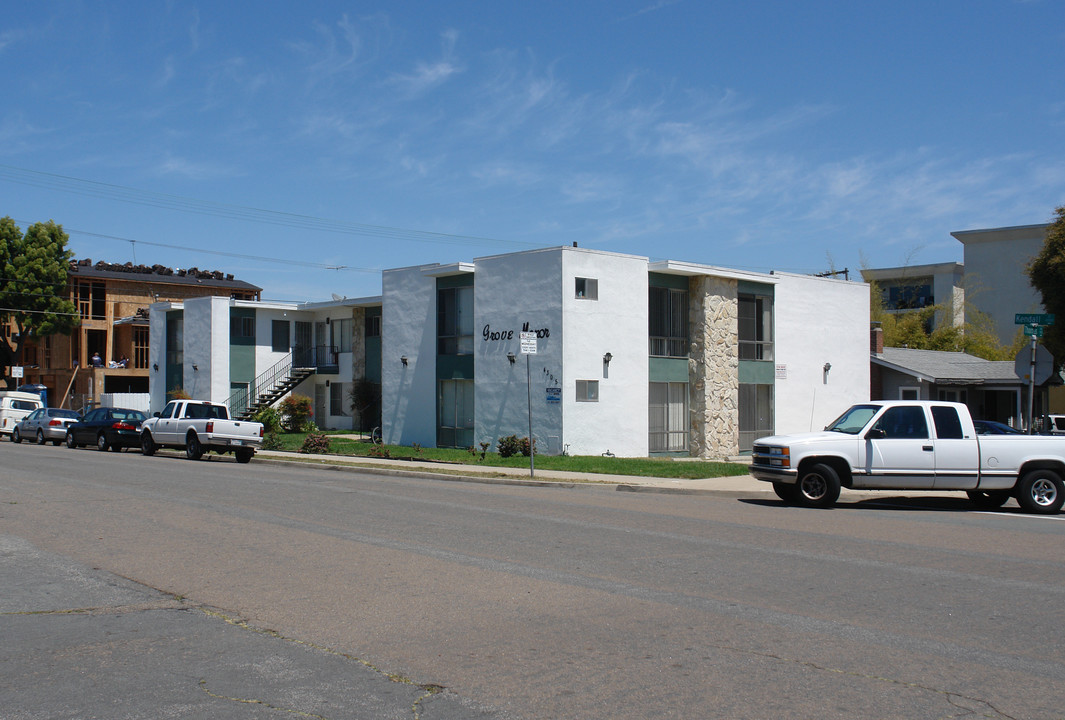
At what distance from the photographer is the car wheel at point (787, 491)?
17056mm

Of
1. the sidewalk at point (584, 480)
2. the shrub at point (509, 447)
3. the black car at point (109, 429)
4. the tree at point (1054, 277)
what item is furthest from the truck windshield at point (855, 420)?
the black car at point (109, 429)

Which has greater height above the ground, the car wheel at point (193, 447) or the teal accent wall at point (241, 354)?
the teal accent wall at point (241, 354)

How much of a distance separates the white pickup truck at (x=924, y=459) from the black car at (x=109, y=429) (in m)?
24.4

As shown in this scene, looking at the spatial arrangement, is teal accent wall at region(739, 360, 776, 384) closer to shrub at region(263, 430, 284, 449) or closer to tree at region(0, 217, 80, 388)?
shrub at region(263, 430, 284, 449)

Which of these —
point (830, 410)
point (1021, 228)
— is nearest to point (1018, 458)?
point (830, 410)

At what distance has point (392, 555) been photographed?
1089cm

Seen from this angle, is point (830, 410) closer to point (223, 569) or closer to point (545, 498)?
point (545, 498)

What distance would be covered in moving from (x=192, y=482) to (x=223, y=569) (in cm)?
1054

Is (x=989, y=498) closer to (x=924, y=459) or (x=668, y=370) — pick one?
(x=924, y=459)

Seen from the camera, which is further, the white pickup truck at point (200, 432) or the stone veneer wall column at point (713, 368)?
the stone veneer wall column at point (713, 368)

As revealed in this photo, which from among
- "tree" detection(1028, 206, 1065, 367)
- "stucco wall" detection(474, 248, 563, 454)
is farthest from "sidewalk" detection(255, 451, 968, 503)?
"tree" detection(1028, 206, 1065, 367)

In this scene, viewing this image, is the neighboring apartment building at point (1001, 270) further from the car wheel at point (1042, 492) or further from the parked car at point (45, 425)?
the parked car at point (45, 425)

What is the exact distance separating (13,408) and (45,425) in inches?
197

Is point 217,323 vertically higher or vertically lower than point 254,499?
higher
